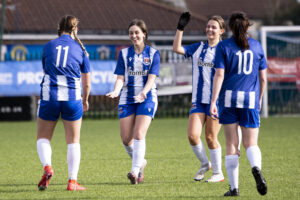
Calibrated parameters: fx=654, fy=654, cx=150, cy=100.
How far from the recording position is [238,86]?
677 centimetres

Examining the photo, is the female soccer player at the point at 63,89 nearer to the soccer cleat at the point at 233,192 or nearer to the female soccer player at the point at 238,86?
the female soccer player at the point at 238,86

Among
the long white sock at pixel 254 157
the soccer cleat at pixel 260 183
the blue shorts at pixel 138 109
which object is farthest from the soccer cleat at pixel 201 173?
the soccer cleat at pixel 260 183

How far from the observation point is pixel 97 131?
17.3 metres

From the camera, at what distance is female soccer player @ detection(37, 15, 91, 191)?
7430mm

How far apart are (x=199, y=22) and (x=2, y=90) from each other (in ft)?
52.7

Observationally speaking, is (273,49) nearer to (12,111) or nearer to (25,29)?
(12,111)

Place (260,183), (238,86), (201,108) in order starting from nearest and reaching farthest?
(260,183)
(238,86)
(201,108)

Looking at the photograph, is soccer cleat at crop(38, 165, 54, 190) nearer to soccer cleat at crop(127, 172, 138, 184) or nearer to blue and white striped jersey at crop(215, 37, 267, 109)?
soccer cleat at crop(127, 172, 138, 184)

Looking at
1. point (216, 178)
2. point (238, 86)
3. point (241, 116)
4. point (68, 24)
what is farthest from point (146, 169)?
point (238, 86)

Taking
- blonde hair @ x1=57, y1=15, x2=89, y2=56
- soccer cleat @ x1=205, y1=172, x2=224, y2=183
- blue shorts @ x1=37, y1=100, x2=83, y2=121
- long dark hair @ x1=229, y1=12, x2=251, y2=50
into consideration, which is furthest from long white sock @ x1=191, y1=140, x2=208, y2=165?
blonde hair @ x1=57, y1=15, x2=89, y2=56

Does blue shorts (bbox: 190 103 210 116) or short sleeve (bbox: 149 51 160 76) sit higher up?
short sleeve (bbox: 149 51 160 76)

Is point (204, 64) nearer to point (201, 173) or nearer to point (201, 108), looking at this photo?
point (201, 108)

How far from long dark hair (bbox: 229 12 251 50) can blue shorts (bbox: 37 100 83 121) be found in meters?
2.03

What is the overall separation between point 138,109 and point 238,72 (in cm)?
187
